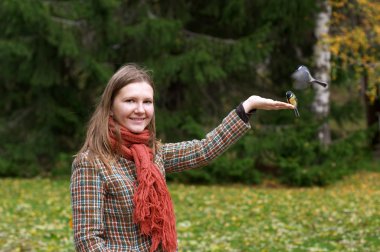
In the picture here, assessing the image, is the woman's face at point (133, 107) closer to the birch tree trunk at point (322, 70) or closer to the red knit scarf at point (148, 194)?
the red knit scarf at point (148, 194)

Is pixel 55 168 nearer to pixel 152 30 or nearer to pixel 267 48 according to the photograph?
pixel 152 30

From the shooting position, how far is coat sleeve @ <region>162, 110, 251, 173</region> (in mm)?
2816

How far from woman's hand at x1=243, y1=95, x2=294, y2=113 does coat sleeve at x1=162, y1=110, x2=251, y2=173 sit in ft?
0.21

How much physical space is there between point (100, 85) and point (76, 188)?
12120 millimetres

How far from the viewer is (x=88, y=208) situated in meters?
2.52

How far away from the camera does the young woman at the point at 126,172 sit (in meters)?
2.54

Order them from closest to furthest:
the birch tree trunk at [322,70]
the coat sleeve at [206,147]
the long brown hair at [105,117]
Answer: the long brown hair at [105,117] < the coat sleeve at [206,147] < the birch tree trunk at [322,70]

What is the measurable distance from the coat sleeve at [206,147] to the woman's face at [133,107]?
22cm

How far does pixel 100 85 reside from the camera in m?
14.5

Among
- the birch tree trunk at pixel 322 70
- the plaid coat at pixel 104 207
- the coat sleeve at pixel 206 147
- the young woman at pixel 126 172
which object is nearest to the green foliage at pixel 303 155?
the birch tree trunk at pixel 322 70

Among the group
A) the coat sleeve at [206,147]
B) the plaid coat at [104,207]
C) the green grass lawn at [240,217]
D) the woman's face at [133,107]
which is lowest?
the green grass lawn at [240,217]

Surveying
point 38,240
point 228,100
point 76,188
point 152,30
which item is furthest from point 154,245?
point 228,100

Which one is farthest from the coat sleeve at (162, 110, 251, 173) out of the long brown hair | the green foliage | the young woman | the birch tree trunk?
the birch tree trunk

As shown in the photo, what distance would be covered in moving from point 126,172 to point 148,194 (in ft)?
0.48
